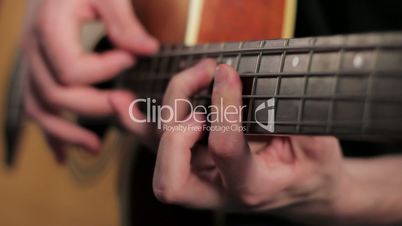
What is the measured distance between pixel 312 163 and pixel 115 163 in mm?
299

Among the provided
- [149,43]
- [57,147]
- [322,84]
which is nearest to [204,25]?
[149,43]

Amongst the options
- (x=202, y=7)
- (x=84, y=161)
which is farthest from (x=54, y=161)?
(x=202, y=7)

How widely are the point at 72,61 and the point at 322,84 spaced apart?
1.16ft

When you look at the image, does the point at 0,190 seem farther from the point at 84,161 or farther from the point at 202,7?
the point at 202,7

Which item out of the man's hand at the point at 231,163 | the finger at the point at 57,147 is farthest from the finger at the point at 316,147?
the finger at the point at 57,147

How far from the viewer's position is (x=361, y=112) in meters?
0.29

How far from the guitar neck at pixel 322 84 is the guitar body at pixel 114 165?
0.09 metres

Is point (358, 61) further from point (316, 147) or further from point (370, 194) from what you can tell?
point (370, 194)

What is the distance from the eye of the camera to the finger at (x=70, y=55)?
1.87 ft

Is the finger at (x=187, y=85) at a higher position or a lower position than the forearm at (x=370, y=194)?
higher

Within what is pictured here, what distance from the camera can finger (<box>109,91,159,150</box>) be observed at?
45cm

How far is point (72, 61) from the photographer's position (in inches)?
23.3

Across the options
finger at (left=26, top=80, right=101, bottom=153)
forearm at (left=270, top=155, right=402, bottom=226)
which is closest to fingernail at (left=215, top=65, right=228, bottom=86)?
forearm at (left=270, top=155, right=402, bottom=226)

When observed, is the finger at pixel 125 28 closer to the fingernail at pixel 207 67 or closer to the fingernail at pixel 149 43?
the fingernail at pixel 149 43
